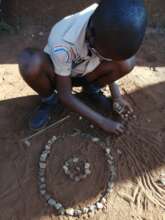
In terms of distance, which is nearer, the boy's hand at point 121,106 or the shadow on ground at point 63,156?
the shadow on ground at point 63,156

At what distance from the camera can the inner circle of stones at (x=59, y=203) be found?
8.18ft

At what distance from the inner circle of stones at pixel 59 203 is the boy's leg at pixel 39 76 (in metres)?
0.19

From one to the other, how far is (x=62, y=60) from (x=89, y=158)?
620mm

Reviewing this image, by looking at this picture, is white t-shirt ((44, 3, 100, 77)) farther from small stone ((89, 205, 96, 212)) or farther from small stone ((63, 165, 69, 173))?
small stone ((89, 205, 96, 212))

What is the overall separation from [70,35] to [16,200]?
38.1 inches

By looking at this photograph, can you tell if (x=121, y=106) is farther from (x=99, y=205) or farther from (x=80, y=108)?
(x=99, y=205)

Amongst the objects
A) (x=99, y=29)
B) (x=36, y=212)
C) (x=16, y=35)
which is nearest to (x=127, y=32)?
(x=99, y=29)

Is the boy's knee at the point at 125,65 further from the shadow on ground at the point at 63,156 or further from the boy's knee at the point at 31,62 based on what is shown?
the boy's knee at the point at 31,62

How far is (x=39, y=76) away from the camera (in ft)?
8.88

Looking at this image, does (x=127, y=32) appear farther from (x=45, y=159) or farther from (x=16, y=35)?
(x=16, y=35)

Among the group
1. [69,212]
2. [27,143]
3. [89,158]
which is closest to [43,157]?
[27,143]

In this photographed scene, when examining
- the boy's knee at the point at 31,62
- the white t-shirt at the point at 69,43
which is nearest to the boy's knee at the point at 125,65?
the white t-shirt at the point at 69,43

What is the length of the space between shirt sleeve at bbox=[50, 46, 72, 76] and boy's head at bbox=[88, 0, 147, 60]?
285 millimetres

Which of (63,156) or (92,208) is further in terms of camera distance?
(63,156)
